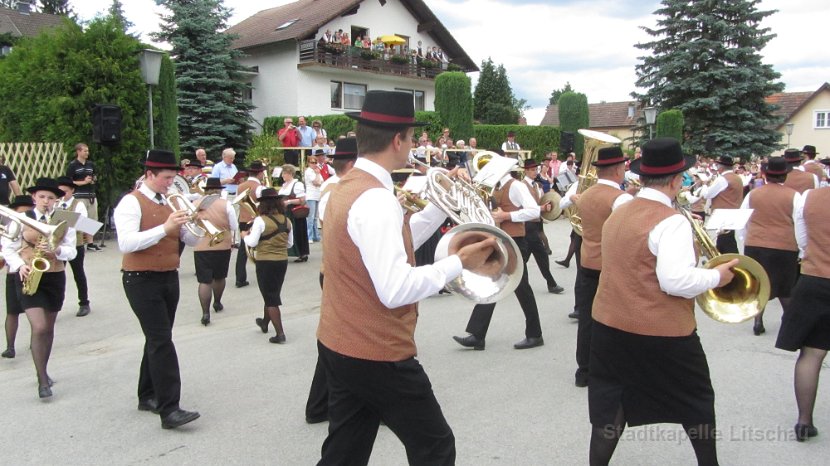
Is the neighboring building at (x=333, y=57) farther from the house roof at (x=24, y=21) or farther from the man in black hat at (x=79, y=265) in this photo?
the man in black hat at (x=79, y=265)

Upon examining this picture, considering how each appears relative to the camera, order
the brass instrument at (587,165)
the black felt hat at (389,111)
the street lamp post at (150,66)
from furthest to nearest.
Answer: the street lamp post at (150,66) → the brass instrument at (587,165) → the black felt hat at (389,111)

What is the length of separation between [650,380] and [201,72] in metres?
22.9

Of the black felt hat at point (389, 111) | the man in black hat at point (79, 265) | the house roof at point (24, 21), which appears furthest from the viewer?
the house roof at point (24, 21)

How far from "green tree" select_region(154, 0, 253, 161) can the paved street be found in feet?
54.0

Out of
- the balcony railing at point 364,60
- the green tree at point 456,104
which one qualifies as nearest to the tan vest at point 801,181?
the green tree at point 456,104

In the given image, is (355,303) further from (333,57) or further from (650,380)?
(333,57)

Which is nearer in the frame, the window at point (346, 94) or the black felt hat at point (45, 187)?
the black felt hat at point (45, 187)

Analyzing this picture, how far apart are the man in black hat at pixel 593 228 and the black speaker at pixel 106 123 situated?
988cm

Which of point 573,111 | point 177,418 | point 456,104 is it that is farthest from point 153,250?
point 573,111

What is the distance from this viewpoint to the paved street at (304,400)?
4.08 meters

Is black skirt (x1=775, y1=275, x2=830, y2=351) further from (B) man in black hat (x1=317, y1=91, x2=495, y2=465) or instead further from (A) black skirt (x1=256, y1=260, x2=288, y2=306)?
(A) black skirt (x1=256, y1=260, x2=288, y2=306)

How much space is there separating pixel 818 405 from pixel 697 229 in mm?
2189

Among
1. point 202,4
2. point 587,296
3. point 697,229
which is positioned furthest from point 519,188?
point 202,4

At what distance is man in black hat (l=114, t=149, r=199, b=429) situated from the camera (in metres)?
4.34
